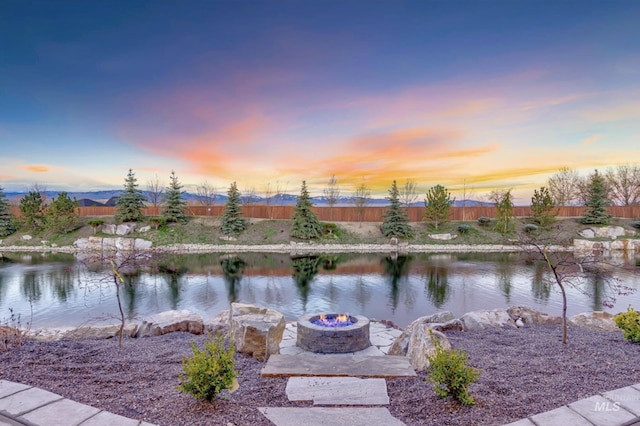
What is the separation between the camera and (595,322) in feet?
24.6

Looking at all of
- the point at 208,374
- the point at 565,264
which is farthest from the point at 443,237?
the point at 208,374

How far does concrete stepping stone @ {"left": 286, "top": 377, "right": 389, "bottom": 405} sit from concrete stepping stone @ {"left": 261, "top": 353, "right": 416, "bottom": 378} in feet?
0.89

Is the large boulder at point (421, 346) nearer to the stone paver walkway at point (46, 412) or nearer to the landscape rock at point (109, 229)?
the stone paver walkway at point (46, 412)

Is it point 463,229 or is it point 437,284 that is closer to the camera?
point 437,284

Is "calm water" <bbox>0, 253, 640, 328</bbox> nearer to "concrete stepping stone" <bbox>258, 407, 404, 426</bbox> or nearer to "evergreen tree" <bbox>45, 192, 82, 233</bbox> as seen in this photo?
"concrete stepping stone" <bbox>258, 407, 404, 426</bbox>

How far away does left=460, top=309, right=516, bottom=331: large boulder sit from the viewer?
707 centimetres

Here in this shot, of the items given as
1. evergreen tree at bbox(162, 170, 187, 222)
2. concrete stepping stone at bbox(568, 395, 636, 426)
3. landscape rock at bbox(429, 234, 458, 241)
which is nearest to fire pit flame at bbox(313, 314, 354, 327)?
concrete stepping stone at bbox(568, 395, 636, 426)

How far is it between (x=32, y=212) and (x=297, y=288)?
32097 mm

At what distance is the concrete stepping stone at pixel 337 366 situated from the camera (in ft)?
15.3

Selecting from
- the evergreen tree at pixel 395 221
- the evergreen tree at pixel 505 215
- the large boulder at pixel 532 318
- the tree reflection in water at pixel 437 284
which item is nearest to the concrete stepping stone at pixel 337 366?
the large boulder at pixel 532 318

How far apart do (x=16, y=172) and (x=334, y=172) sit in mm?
34123

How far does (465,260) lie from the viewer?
23.3m

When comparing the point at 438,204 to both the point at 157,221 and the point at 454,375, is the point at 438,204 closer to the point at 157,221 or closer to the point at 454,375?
the point at 157,221

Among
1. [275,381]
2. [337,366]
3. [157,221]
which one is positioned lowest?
[337,366]
